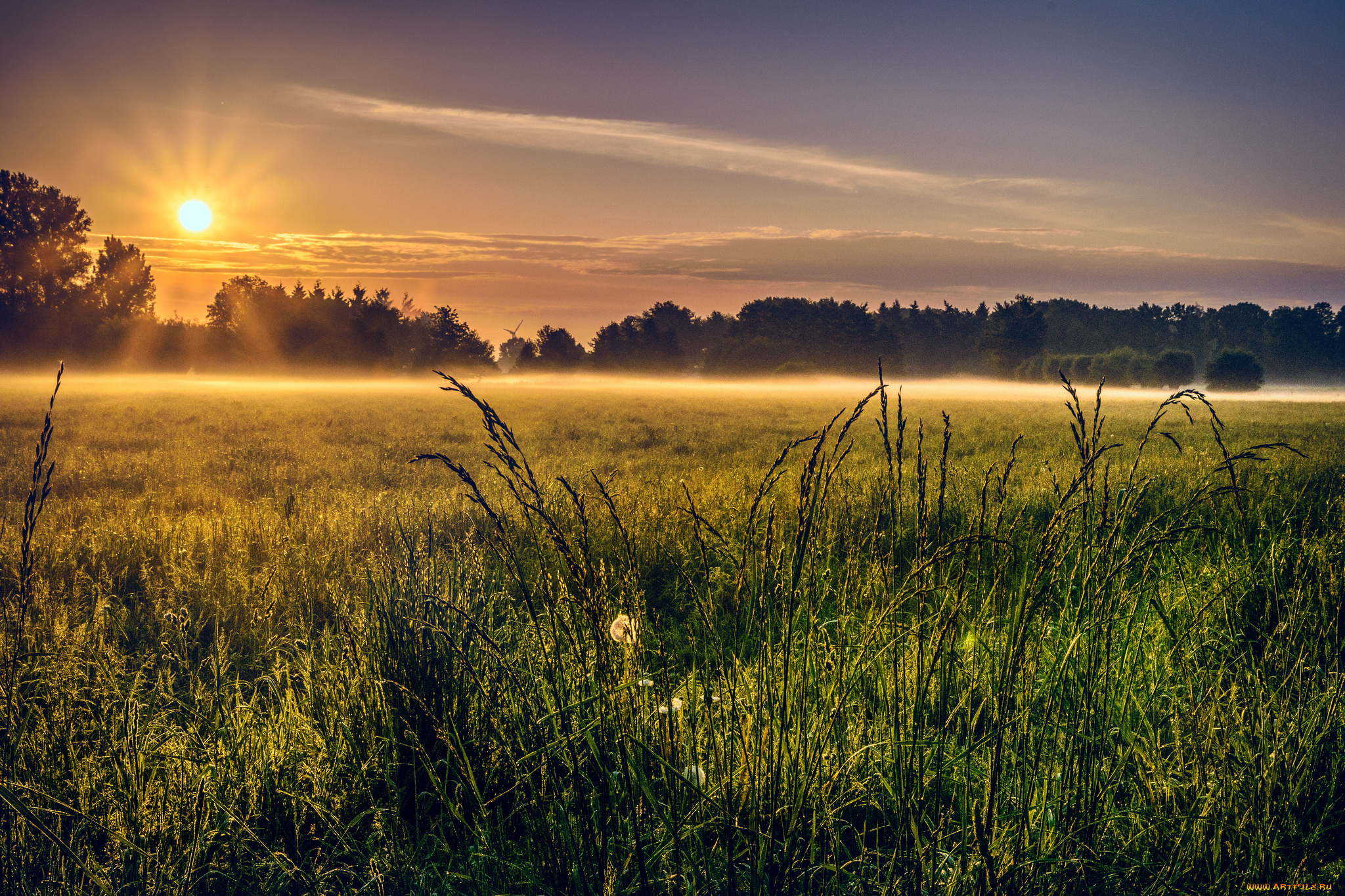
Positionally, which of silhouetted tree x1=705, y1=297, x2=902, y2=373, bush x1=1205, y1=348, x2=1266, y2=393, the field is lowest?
the field

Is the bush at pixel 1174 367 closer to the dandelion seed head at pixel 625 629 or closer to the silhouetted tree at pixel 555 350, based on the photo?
the silhouetted tree at pixel 555 350

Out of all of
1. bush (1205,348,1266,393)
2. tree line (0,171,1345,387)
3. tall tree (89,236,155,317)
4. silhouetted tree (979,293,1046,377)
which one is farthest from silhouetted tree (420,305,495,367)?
bush (1205,348,1266,393)

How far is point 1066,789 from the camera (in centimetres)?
179

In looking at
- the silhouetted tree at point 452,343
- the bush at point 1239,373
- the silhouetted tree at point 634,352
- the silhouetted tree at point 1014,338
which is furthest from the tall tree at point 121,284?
the bush at point 1239,373

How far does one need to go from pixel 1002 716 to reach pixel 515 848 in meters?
1.31

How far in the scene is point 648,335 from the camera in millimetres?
87188

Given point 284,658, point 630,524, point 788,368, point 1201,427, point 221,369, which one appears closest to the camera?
point 284,658

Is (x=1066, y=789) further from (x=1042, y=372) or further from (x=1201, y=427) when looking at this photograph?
(x=1042, y=372)

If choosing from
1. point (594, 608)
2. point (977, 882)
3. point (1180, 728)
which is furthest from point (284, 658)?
point (1180, 728)

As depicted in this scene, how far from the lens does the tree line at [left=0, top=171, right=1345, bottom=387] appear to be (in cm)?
5753

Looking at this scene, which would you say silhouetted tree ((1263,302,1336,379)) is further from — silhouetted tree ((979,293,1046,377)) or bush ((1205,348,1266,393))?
silhouetted tree ((979,293,1046,377))

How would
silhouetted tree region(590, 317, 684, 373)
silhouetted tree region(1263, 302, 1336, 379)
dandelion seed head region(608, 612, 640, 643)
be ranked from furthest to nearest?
silhouetted tree region(590, 317, 684, 373) → silhouetted tree region(1263, 302, 1336, 379) → dandelion seed head region(608, 612, 640, 643)

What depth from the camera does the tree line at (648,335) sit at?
57.5m

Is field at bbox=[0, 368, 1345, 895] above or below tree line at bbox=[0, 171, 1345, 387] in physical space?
below
